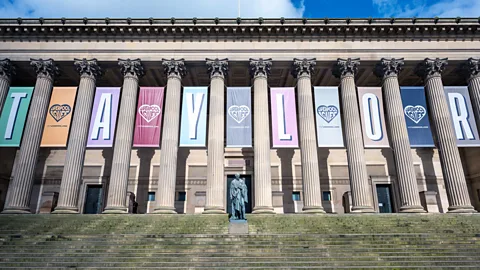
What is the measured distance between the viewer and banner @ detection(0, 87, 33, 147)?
2014cm

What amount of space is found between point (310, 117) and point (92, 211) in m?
17.1

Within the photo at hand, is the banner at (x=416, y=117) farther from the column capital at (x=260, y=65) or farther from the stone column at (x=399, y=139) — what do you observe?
the column capital at (x=260, y=65)

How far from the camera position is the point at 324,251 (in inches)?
486

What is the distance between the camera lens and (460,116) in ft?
68.1

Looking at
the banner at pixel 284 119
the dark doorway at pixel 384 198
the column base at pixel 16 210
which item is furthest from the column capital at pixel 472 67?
the column base at pixel 16 210

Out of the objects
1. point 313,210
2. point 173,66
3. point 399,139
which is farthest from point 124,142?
point 399,139

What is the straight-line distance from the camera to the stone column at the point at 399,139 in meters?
19.1

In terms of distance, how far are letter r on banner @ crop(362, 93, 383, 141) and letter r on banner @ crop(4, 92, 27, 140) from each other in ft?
72.6

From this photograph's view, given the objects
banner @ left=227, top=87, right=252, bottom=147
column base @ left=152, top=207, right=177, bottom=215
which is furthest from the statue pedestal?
banner @ left=227, top=87, right=252, bottom=147

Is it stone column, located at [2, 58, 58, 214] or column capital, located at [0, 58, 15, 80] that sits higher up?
column capital, located at [0, 58, 15, 80]

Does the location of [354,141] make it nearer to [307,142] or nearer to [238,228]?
[307,142]

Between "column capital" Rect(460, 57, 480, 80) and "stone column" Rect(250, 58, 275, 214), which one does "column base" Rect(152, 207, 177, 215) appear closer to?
"stone column" Rect(250, 58, 275, 214)

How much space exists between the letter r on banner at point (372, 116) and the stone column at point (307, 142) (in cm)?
337

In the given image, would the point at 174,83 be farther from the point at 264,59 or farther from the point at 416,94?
the point at 416,94
